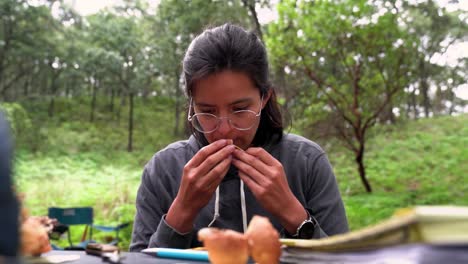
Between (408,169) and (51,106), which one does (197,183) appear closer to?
(408,169)

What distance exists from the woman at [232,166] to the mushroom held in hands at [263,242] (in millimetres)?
415

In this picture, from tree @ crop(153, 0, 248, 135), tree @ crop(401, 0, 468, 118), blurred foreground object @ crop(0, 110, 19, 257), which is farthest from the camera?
tree @ crop(401, 0, 468, 118)

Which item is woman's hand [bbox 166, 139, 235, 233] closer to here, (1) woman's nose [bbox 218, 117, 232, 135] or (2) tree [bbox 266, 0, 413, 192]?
(1) woman's nose [bbox 218, 117, 232, 135]

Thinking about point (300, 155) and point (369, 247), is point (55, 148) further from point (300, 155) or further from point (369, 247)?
point (369, 247)

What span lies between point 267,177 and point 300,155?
44cm

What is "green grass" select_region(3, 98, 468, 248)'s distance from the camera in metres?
7.08

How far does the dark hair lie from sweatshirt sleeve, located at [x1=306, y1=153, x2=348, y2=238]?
0.58 ft

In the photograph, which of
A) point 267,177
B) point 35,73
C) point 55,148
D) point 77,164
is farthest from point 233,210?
point 35,73

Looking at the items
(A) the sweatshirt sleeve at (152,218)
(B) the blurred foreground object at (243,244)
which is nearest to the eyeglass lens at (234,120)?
(A) the sweatshirt sleeve at (152,218)

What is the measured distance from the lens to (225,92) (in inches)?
45.9

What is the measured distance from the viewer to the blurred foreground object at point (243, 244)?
49 centimetres

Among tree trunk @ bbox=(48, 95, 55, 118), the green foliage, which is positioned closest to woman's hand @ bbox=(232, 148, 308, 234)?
the green foliage

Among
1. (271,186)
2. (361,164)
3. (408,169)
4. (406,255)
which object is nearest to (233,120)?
(271,186)

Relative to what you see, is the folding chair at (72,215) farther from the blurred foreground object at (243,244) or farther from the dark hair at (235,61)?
the blurred foreground object at (243,244)
